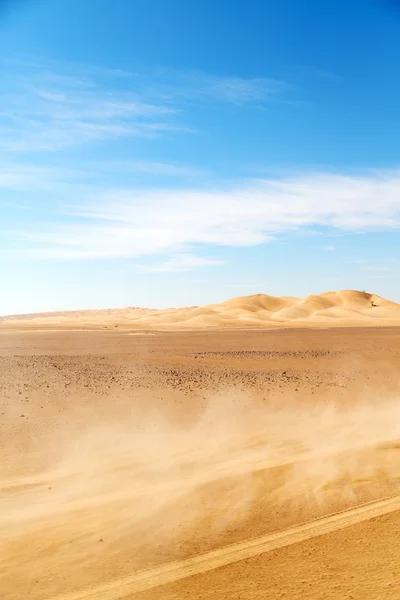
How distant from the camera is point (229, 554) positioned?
5.50 m

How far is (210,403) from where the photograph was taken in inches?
547

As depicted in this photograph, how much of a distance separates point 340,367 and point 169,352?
8146 millimetres

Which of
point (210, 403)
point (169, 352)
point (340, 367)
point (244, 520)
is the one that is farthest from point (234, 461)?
point (169, 352)

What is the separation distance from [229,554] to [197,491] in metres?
1.69

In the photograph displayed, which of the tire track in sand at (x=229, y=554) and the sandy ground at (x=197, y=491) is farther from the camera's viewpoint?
the sandy ground at (x=197, y=491)

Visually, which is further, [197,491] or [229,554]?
[197,491]

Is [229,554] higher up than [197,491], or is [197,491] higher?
[197,491]

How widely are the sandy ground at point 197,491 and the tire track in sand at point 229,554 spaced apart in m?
0.02

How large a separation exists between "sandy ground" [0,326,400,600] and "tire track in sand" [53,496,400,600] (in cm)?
2

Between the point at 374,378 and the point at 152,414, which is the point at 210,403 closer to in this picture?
the point at 152,414

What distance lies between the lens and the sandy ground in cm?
506

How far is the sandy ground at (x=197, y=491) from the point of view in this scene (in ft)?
16.6

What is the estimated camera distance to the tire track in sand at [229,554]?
484 centimetres

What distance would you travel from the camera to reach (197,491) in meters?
7.16
